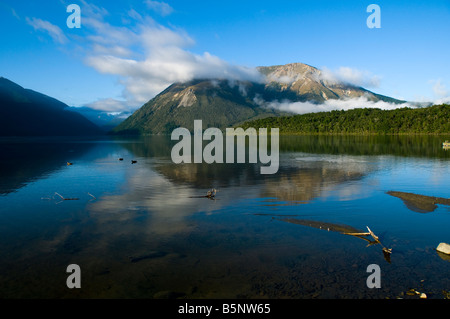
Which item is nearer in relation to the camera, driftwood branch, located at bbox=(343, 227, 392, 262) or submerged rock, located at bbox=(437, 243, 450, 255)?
submerged rock, located at bbox=(437, 243, 450, 255)

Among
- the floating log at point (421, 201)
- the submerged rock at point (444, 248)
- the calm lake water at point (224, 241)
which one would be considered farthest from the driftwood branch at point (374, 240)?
the floating log at point (421, 201)

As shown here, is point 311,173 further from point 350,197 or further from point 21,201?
point 21,201

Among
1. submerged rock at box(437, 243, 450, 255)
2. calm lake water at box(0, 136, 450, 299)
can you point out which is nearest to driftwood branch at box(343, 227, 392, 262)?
calm lake water at box(0, 136, 450, 299)

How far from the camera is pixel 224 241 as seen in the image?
21766mm

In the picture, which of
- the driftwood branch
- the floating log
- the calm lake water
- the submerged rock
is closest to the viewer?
the calm lake water

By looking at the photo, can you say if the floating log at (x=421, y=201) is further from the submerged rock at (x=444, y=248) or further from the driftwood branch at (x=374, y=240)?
the driftwood branch at (x=374, y=240)

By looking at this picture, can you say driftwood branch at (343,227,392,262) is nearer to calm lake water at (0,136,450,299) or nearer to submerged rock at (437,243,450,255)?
calm lake water at (0,136,450,299)

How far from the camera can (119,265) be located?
18141 mm

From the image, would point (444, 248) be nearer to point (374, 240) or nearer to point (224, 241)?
point (374, 240)

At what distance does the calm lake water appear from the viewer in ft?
51.4

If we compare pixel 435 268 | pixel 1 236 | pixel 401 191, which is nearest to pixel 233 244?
pixel 435 268

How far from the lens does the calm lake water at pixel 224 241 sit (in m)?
15.7

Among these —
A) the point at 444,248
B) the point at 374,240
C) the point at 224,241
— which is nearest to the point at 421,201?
the point at 444,248
